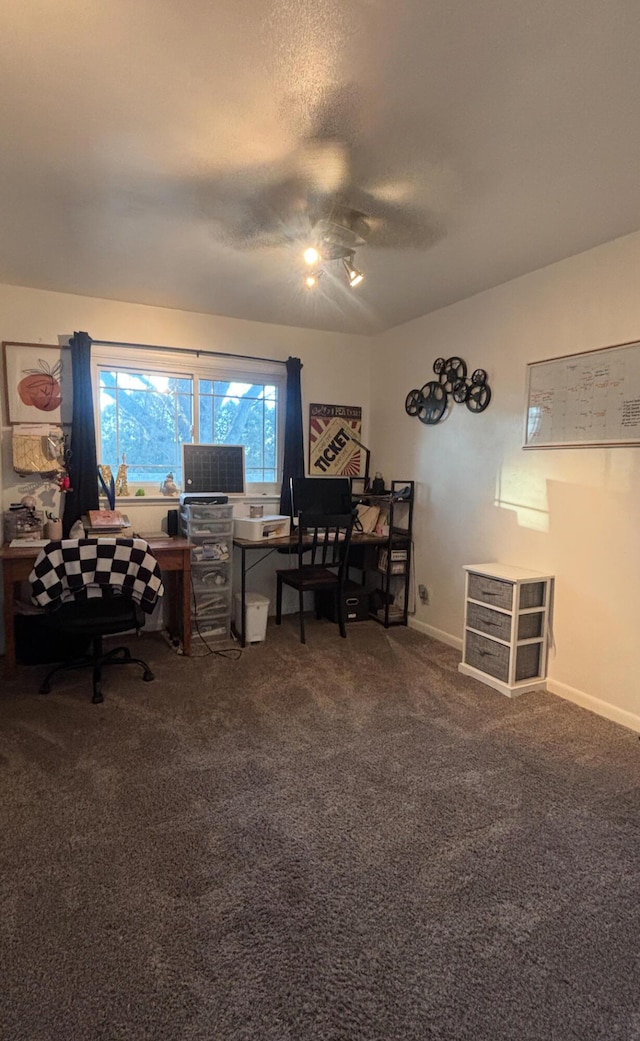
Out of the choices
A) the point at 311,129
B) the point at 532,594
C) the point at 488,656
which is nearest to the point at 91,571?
the point at 311,129

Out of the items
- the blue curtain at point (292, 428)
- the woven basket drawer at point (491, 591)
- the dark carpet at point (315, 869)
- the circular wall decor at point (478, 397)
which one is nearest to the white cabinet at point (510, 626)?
the woven basket drawer at point (491, 591)

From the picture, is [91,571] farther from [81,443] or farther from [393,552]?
[393,552]

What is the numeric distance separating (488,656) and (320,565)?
1.43 m

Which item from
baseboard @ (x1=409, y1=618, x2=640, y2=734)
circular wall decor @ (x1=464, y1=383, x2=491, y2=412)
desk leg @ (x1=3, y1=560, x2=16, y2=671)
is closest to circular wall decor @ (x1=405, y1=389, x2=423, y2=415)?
circular wall decor @ (x1=464, y1=383, x2=491, y2=412)

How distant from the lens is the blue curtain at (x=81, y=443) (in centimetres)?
352

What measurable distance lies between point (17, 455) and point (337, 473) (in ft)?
8.23

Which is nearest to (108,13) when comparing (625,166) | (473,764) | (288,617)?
(625,166)

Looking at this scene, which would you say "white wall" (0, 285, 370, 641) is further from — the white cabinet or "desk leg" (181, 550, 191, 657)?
the white cabinet

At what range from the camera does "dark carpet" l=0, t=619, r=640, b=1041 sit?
1.27 meters

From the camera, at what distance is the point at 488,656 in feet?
10.3

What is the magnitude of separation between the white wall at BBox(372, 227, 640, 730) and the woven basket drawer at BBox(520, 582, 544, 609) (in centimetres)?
10

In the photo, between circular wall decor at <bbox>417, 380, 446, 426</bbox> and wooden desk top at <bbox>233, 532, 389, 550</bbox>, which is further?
circular wall decor at <bbox>417, 380, 446, 426</bbox>

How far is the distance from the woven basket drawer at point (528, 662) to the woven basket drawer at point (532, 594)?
0.25 m

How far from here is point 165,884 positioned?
1617 mm
